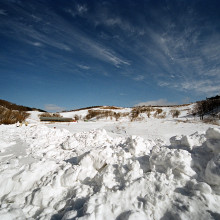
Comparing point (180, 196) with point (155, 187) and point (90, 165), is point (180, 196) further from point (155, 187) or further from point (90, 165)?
point (90, 165)

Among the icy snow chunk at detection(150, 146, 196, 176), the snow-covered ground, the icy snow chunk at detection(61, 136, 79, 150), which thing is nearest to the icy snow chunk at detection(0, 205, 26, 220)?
the snow-covered ground

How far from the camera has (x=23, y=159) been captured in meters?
4.39

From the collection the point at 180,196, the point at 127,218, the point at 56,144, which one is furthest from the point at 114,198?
the point at 56,144

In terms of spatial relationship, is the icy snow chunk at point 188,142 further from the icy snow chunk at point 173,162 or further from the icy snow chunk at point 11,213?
the icy snow chunk at point 11,213

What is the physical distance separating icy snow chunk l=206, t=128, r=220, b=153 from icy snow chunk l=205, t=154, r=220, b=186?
0.68 m

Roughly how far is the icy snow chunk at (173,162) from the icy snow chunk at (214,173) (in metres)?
0.27

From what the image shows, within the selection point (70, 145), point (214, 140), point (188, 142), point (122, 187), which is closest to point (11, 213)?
point (122, 187)

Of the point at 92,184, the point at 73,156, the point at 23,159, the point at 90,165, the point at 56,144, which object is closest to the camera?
the point at 92,184

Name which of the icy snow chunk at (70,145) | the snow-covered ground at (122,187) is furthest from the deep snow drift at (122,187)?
the icy snow chunk at (70,145)

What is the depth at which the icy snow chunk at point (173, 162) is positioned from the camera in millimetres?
2598

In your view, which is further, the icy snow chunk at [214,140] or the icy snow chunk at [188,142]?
the icy snow chunk at [188,142]

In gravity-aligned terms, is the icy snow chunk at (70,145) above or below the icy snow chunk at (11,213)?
above

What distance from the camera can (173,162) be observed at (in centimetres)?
266

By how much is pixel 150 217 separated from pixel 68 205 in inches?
56.2
